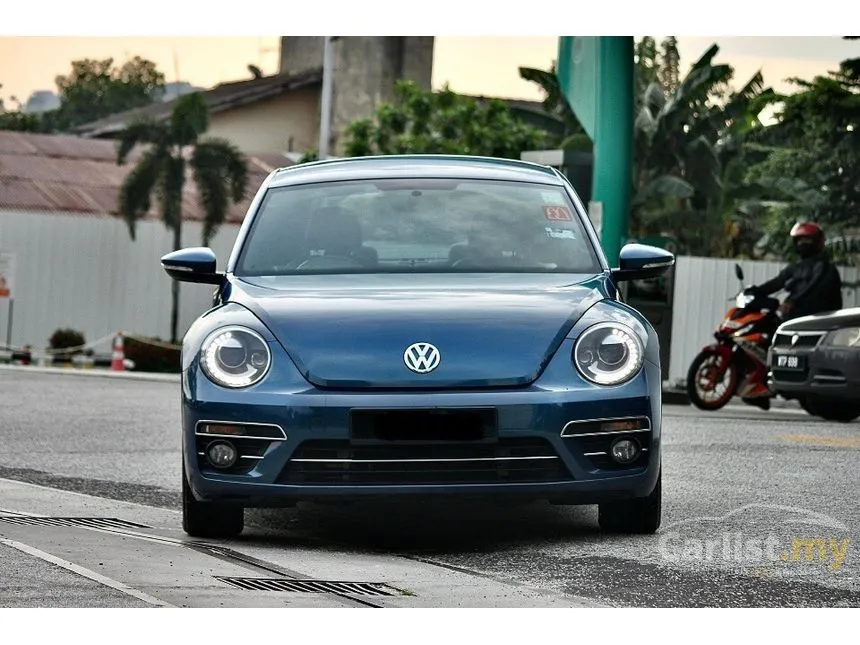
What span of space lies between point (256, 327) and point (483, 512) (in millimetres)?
1939

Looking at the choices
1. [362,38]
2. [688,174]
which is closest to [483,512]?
[688,174]

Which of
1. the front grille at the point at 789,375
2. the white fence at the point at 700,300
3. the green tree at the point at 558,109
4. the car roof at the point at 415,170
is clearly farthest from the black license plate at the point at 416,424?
the green tree at the point at 558,109

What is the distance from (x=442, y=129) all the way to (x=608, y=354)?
113 feet

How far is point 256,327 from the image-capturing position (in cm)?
673

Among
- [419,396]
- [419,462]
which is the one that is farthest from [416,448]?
[419,396]

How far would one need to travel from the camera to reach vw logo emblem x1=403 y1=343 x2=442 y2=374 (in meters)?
6.54

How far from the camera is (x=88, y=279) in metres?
39.2

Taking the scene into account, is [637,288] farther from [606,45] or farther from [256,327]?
[256,327]

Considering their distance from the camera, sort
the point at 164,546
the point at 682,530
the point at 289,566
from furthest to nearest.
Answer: the point at 682,530, the point at 164,546, the point at 289,566

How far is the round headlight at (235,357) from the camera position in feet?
21.7

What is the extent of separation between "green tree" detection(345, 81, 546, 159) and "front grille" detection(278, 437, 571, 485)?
110 feet

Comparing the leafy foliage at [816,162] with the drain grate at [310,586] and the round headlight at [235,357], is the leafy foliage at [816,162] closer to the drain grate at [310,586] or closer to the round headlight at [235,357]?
the round headlight at [235,357]

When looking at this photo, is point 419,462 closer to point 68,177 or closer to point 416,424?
point 416,424

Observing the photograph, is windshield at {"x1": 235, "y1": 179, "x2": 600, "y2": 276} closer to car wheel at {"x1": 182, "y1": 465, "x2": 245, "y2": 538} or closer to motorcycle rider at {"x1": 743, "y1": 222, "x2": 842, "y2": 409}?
car wheel at {"x1": 182, "y1": 465, "x2": 245, "y2": 538}
